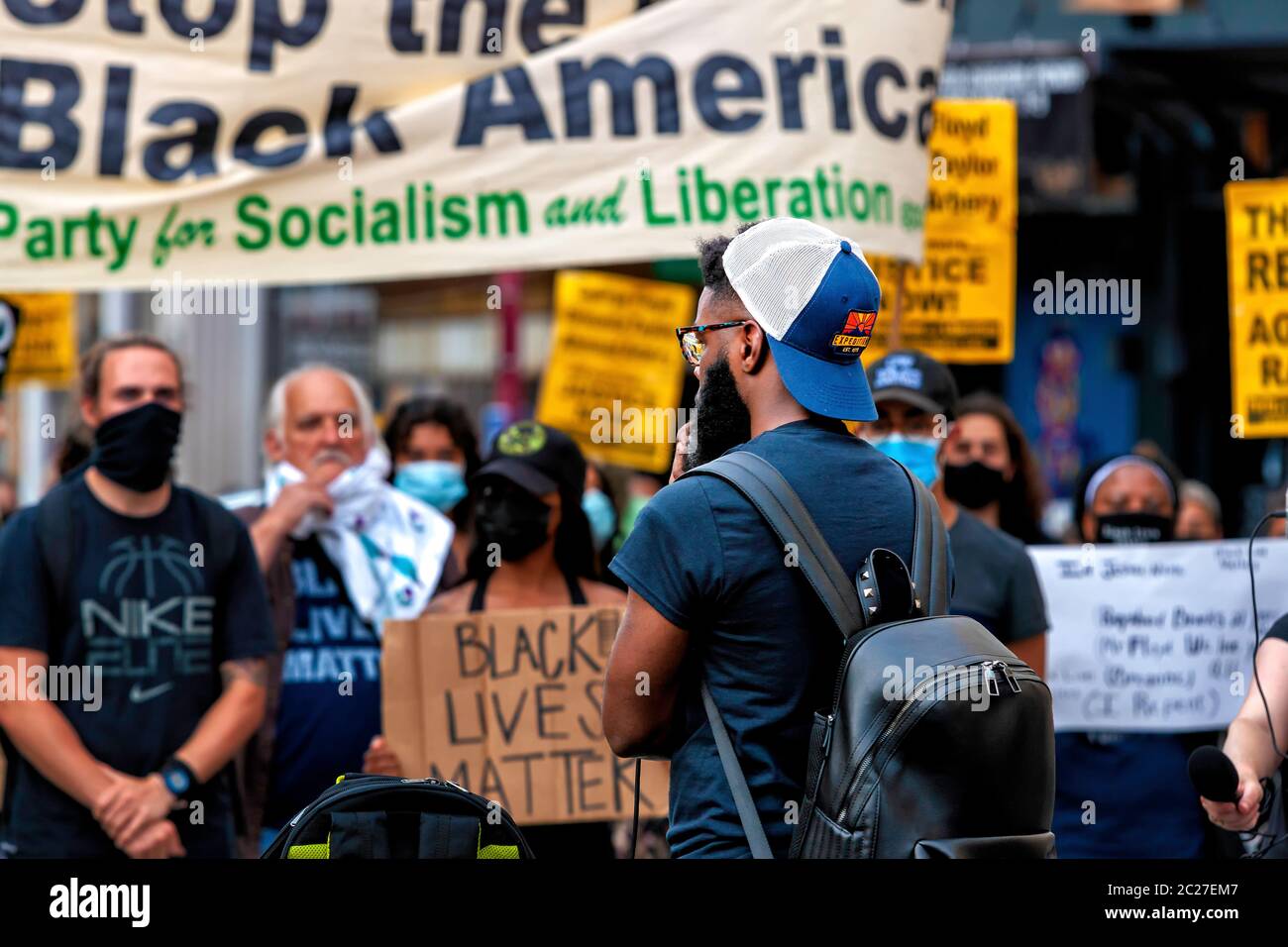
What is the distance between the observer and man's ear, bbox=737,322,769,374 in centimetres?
294

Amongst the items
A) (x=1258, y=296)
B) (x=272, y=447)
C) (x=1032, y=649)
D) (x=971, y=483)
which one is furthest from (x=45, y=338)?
(x=1032, y=649)

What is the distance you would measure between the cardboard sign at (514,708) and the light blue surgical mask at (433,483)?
1.64 metres

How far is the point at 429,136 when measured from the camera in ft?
17.9

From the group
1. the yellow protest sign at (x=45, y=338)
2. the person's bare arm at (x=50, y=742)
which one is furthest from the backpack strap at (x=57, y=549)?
the yellow protest sign at (x=45, y=338)

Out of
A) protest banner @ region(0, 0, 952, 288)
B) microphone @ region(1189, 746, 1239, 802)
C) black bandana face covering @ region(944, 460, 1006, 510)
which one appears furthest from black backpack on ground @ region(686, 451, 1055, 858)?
black bandana face covering @ region(944, 460, 1006, 510)

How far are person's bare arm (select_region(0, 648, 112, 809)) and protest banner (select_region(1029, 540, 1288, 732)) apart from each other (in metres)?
2.98

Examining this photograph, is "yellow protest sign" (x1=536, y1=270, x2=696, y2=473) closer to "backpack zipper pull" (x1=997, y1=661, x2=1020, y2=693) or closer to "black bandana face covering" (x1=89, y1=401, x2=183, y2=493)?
"black bandana face covering" (x1=89, y1=401, x2=183, y2=493)

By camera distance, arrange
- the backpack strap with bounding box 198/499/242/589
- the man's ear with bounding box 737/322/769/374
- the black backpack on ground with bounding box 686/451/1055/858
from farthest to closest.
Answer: the backpack strap with bounding box 198/499/242/589 → the man's ear with bounding box 737/322/769/374 → the black backpack on ground with bounding box 686/451/1055/858

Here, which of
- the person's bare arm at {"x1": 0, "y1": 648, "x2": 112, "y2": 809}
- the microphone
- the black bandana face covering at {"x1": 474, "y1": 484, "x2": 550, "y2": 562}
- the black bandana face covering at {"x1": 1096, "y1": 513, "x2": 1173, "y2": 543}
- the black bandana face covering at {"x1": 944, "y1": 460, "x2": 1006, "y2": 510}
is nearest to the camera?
the microphone

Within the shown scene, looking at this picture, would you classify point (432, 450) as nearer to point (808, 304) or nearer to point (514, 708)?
point (514, 708)

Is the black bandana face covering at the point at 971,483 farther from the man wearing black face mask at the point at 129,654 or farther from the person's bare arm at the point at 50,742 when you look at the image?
the person's bare arm at the point at 50,742

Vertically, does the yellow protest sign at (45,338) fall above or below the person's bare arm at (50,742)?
above

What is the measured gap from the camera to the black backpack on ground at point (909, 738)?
8.44ft
